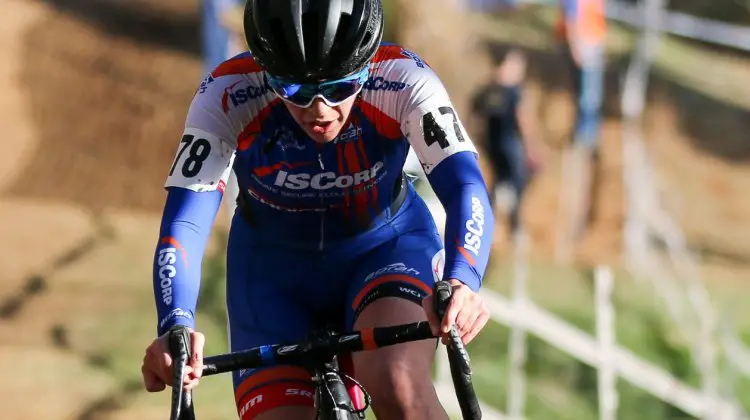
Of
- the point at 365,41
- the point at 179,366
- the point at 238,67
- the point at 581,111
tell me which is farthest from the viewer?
the point at 581,111

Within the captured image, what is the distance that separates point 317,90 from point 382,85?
1.32 feet

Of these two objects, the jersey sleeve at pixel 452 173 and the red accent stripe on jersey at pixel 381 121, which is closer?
the jersey sleeve at pixel 452 173

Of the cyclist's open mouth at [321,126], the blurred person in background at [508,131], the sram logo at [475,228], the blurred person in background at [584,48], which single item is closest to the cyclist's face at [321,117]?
the cyclist's open mouth at [321,126]

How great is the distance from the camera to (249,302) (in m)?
4.07

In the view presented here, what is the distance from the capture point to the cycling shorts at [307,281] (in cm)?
386

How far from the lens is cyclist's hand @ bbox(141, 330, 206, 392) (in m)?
3.18

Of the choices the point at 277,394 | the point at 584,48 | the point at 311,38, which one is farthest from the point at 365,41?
the point at 584,48

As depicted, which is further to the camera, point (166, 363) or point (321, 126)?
point (321, 126)

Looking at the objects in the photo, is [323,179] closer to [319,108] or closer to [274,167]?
[274,167]

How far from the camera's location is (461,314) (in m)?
3.20

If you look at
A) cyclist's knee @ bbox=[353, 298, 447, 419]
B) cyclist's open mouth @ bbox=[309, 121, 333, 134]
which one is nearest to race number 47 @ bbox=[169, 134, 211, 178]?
cyclist's open mouth @ bbox=[309, 121, 333, 134]

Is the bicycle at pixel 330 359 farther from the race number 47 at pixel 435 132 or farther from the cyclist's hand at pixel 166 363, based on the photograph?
the race number 47 at pixel 435 132

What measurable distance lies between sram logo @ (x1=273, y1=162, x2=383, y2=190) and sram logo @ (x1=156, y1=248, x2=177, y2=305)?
0.52 meters

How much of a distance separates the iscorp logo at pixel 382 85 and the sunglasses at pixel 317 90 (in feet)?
0.83
